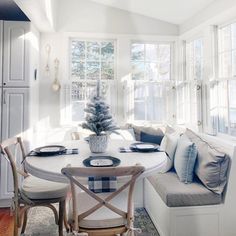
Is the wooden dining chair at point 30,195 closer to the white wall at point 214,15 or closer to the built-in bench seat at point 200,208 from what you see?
the built-in bench seat at point 200,208

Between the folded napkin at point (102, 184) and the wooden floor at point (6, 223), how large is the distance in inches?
54.8

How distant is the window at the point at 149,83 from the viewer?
3.79 meters

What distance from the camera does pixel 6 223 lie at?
8.17 ft

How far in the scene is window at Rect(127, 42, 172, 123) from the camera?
3787 millimetres

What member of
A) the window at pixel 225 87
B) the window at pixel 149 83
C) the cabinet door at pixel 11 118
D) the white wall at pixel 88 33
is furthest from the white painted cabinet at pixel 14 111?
the window at pixel 225 87

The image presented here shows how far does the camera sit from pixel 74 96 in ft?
12.2

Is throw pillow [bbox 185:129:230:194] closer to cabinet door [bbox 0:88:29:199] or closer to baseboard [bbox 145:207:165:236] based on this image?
baseboard [bbox 145:207:165:236]

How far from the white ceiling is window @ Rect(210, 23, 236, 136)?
53 cm


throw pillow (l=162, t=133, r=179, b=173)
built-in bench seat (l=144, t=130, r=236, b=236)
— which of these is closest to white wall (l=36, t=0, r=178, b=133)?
throw pillow (l=162, t=133, r=179, b=173)

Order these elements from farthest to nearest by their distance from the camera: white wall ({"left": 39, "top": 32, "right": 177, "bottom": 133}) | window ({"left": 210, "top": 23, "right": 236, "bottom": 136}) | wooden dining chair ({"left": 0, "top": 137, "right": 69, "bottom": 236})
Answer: white wall ({"left": 39, "top": 32, "right": 177, "bottom": 133}) < window ({"left": 210, "top": 23, "right": 236, "bottom": 136}) < wooden dining chair ({"left": 0, "top": 137, "right": 69, "bottom": 236})

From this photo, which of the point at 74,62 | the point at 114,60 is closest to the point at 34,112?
the point at 74,62

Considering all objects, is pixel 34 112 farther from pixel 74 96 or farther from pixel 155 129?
pixel 155 129

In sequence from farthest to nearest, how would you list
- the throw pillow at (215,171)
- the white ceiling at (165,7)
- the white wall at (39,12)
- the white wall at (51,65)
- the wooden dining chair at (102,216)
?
the white wall at (51,65), the white ceiling at (165,7), the white wall at (39,12), the throw pillow at (215,171), the wooden dining chair at (102,216)

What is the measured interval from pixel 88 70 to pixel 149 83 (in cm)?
100
